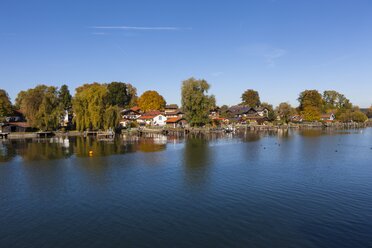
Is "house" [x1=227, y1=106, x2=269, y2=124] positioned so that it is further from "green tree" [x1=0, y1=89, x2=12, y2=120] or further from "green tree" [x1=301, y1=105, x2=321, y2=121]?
"green tree" [x1=0, y1=89, x2=12, y2=120]

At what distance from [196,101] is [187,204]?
65164mm

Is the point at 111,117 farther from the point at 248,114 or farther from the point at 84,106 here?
the point at 248,114

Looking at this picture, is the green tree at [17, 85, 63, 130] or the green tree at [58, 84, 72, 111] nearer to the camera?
the green tree at [17, 85, 63, 130]

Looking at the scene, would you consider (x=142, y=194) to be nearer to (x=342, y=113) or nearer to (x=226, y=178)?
(x=226, y=178)

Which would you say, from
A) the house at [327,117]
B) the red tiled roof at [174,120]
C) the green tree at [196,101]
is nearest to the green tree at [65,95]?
the red tiled roof at [174,120]

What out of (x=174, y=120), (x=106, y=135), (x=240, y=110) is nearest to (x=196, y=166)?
(x=106, y=135)

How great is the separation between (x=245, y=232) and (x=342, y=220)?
19.8ft

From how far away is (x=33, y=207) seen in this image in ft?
67.3

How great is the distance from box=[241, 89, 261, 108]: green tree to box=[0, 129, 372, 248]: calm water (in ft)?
349

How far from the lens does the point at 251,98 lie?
14288 centimetres

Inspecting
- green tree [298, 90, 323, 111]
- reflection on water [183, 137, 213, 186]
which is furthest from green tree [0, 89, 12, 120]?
green tree [298, 90, 323, 111]

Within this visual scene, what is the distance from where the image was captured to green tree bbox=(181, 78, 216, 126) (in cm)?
8531

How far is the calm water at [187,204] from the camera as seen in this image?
15.3 metres

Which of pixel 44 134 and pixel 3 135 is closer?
pixel 3 135
